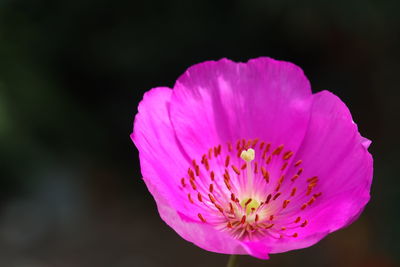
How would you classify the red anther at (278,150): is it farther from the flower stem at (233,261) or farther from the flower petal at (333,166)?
the flower stem at (233,261)

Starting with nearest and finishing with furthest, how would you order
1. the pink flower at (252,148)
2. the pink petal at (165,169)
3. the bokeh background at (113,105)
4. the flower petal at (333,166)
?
the pink petal at (165,169), the flower petal at (333,166), the pink flower at (252,148), the bokeh background at (113,105)

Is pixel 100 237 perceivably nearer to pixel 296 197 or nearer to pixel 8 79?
pixel 8 79

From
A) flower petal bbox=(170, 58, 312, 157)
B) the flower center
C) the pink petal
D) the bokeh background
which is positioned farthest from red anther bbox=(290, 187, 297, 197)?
the bokeh background

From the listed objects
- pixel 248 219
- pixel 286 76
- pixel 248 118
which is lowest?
pixel 248 219

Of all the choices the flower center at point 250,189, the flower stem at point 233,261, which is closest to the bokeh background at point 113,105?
the flower center at point 250,189

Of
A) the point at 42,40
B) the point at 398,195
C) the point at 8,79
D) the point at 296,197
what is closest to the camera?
the point at 296,197

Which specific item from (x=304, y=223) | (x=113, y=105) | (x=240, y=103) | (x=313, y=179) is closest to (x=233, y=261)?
(x=304, y=223)

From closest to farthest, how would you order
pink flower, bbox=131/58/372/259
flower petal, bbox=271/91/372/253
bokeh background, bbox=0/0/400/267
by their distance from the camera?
flower petal, bbox=271/91/372/253 → pink flower, bbox=131/58/372/259 → bokeh background, bbox=0/0/400/267

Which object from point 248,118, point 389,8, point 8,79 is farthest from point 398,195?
point 8,79

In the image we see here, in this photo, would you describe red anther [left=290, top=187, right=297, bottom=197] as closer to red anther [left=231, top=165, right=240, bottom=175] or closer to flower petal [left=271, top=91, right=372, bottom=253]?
flower petal [left=271, top=91, right=372, bottom=253]
